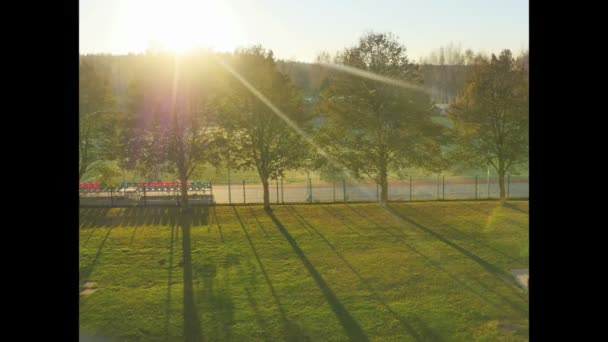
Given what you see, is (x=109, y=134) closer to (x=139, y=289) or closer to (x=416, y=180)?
(x=139, y=289)

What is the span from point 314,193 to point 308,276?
2005 centimetres

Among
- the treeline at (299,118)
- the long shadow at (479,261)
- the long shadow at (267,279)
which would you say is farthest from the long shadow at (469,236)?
the long shadow at (267,279)

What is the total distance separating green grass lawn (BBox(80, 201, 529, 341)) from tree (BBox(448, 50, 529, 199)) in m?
3.96

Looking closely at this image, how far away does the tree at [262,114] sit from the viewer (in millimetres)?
28281

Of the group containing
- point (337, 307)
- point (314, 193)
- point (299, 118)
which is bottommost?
point (337, 307)

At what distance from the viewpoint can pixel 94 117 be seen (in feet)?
93.1

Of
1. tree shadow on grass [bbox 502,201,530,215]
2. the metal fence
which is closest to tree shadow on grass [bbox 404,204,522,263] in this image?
tree shadow on grass [bbox 502,201,530,215]

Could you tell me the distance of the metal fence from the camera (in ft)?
100

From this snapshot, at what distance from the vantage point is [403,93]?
27547mm

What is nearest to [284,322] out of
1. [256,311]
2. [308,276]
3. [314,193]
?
[256,311]

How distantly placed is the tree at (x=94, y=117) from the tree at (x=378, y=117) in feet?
43.3

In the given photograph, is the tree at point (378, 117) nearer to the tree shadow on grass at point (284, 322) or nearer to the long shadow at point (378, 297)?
the long shadow at point (378, 297)

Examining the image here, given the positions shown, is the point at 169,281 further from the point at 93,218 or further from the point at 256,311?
the point at 93,218

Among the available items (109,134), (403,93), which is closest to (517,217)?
(403,93)
